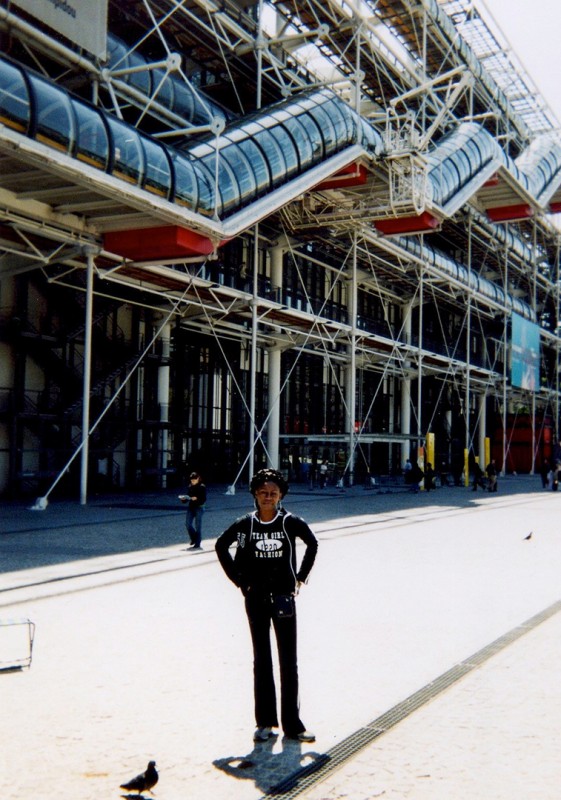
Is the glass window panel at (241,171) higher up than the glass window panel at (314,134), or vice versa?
the glass window panel at (314,134)

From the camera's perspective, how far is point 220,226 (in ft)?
62.8

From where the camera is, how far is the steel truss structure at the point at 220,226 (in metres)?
17.9

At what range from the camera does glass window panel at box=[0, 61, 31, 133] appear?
13.9 metres

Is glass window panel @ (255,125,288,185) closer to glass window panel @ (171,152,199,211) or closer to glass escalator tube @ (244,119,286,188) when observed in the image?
glass escalator tube @ (244,119,286,188)

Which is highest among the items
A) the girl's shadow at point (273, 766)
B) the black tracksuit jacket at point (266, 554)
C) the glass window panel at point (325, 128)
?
the glass window panel at point (325, 128)

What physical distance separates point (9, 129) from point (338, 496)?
14.8m

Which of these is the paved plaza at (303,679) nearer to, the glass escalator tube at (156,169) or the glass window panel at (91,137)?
the glass window panel at (91,137)

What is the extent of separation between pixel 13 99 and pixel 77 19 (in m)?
5.16

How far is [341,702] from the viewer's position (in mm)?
4977

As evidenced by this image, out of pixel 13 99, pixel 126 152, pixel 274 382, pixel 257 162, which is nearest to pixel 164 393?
pixel 274 382

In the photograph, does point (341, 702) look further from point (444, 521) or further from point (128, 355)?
point (128, 355)

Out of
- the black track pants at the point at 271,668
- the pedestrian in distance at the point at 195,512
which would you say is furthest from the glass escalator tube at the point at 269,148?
the black track pants at the point at 271,668

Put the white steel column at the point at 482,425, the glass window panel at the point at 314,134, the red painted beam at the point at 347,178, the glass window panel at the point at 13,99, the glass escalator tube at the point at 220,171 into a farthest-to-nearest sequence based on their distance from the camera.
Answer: the white steel column at the point at 482,425 → the red painted beam at the point at 347,178 → the glass window panel at the point at 314,134 → the glass escalator tube at the point at 220,171 → the glass window panel at the point at 13,99

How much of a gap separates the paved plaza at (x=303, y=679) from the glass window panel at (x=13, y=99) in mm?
6900
